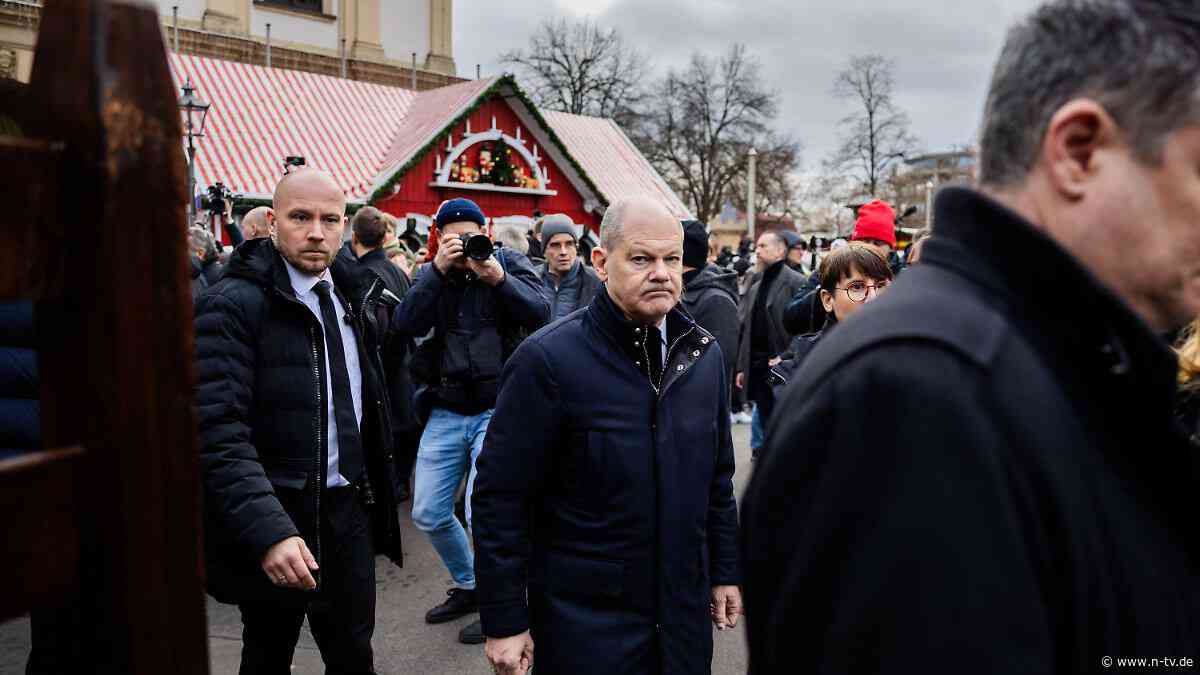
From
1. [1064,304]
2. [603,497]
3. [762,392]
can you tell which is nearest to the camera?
[1064,304]

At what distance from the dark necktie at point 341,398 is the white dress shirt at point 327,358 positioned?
0.01 metres

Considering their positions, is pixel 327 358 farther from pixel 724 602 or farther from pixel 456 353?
pixel 724 602

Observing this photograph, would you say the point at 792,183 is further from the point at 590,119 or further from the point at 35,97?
the point at 35,97

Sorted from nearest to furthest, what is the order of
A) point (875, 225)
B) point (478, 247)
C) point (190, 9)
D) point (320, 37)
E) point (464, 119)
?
1. point (478, 247)
2. point (875, 225)
3. point (464, 119)
4. point (190, 9)
5. point (320, 37)

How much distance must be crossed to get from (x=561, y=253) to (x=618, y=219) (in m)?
3.18

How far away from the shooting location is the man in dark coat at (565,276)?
19.0 feet

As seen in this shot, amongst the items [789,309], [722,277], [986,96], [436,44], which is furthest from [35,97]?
[436,44]

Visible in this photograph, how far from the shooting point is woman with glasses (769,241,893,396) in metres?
4.06

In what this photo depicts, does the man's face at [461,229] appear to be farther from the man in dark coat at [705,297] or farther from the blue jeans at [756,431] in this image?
the blue jeans at [756,431]

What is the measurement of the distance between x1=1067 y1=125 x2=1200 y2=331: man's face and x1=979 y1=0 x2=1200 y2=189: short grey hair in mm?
22

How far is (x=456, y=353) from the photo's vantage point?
4.52 metres

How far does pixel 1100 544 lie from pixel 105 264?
3.46 feet

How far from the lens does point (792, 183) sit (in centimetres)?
4275

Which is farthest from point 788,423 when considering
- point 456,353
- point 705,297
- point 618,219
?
point 705,297
